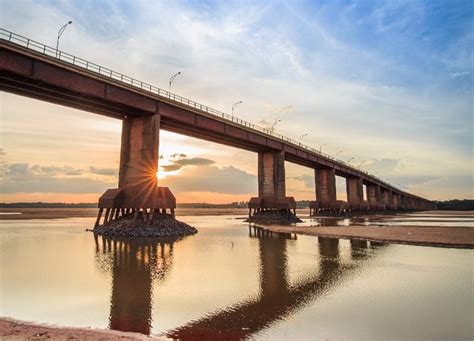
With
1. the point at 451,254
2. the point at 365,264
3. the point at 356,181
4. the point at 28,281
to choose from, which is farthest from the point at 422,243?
the point at 356,181

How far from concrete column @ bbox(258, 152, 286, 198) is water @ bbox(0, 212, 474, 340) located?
4214 centimetres

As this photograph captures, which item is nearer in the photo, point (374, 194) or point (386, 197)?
point (374, 194)

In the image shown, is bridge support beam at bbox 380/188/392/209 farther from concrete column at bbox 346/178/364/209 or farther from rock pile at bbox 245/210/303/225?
rock pile at bbox 245/210/303/225

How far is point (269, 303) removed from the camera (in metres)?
10.5

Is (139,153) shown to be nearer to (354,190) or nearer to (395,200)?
(354,190)

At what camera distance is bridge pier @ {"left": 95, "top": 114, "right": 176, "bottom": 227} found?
117ft

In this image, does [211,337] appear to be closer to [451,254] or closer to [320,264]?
[320,264]

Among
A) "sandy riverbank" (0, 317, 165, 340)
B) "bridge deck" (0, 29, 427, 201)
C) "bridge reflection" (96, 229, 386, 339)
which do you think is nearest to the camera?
"sandy riverbank" (0, 317, 165, 340)

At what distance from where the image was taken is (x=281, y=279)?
13.9 metres

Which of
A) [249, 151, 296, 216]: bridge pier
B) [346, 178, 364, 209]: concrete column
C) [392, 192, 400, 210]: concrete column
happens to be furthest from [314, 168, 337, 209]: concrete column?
[392, 192, 400, 210]: concrete column

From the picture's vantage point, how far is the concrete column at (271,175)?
205 feet

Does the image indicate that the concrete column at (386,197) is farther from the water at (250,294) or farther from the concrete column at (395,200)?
the water at (250,294)

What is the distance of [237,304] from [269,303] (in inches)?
42.8

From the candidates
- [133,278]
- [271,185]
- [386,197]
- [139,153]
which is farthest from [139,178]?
[386,197]
